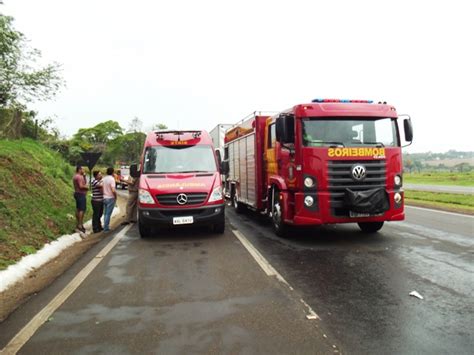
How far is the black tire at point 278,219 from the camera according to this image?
8702 mm

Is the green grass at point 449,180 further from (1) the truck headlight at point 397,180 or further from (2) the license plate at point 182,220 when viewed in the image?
(2) the license plate at point 182,220

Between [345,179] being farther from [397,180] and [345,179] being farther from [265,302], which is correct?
[265,302]

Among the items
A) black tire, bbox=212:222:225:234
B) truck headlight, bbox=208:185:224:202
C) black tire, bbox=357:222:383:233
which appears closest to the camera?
truck headlight, bbox=208:185:224:202

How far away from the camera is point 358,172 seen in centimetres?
777

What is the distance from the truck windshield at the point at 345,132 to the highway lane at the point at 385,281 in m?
2.04

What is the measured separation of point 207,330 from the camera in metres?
3.87

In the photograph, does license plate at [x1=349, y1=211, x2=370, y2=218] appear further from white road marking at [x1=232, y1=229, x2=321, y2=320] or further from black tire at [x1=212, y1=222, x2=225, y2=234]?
black tire at [x1=212, y1=222, x2=225, y2=234]

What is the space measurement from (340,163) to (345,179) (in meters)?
0.33

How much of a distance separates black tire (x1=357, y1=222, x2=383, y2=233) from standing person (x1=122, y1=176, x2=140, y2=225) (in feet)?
21.4

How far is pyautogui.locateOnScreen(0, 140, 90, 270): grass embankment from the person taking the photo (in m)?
7.36

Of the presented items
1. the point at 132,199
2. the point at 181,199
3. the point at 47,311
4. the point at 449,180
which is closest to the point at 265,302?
the point at 47,311

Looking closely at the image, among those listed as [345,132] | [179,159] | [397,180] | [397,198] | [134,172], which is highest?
[345,132]

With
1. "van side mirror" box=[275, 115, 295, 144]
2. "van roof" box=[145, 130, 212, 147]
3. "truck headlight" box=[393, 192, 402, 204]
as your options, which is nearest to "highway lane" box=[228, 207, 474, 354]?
"truck headlight" box=[393, 192, 402, 204]

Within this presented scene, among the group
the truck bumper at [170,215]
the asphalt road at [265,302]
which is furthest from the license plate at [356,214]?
the truck bumper at [170,215]
